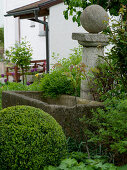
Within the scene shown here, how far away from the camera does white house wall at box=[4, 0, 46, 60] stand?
1502 centimetres

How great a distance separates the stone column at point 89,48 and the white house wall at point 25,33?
31.7ft

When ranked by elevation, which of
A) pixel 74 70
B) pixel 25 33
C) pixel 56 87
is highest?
pixel 25 33

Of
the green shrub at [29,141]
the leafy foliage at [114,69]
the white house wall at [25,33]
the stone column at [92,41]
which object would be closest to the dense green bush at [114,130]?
the leafy foliage at [114,69]

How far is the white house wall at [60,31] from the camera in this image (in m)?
10.7

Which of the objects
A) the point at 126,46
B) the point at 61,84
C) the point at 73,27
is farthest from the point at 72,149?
the point at 73,27

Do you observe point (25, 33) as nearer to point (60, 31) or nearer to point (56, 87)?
point (60, 31)

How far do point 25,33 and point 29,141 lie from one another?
13.4 metres

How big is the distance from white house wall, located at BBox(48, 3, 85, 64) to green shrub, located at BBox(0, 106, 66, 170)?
7.20 m

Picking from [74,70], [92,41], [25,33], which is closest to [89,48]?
[92,41]

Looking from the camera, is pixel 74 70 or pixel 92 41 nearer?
pixel 92 41

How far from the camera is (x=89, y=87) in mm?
5078

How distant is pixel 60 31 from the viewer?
1130 cm

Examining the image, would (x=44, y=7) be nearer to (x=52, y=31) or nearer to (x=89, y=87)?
(x=52, y=31)

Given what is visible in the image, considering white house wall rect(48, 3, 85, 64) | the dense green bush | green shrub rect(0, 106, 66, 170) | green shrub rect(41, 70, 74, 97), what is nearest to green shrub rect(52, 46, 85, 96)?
green shrub rect(41, 70, 74, 97)
